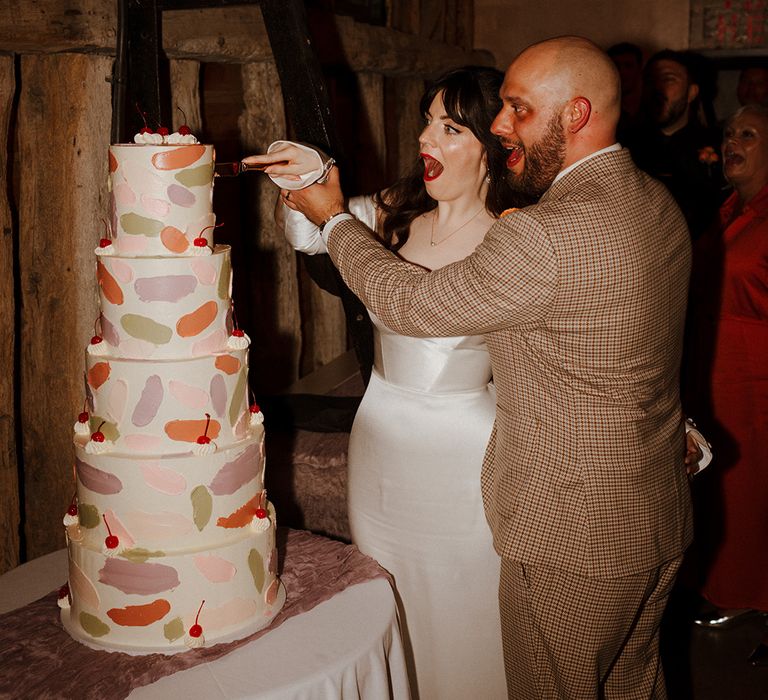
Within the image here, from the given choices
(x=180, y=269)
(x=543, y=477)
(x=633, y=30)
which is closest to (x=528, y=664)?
(x=543, y=477)

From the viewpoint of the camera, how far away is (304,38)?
284cm

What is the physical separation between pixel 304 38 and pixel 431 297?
1.19 m

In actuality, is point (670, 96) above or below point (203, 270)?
above

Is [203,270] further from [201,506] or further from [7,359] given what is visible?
[7,359]

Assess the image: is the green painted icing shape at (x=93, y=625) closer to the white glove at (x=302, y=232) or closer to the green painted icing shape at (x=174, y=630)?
the green painted icing shape at (x=174, y=630)

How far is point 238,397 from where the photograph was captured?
2.13 m

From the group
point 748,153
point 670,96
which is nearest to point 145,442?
point 748,153

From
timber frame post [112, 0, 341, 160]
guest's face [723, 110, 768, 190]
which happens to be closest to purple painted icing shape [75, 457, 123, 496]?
timber frame post [112, 0, 341, 160]

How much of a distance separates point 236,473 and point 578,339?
0.81 meters

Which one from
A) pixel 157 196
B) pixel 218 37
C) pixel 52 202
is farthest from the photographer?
pixel 218 37

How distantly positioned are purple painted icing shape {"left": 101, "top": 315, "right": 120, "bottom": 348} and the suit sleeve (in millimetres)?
539

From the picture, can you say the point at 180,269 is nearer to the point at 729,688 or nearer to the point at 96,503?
the point at 96,503

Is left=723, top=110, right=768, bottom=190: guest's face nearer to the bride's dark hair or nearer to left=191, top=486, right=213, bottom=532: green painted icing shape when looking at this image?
the bride's dark hair

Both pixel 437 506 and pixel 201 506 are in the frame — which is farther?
pixel 437 506
